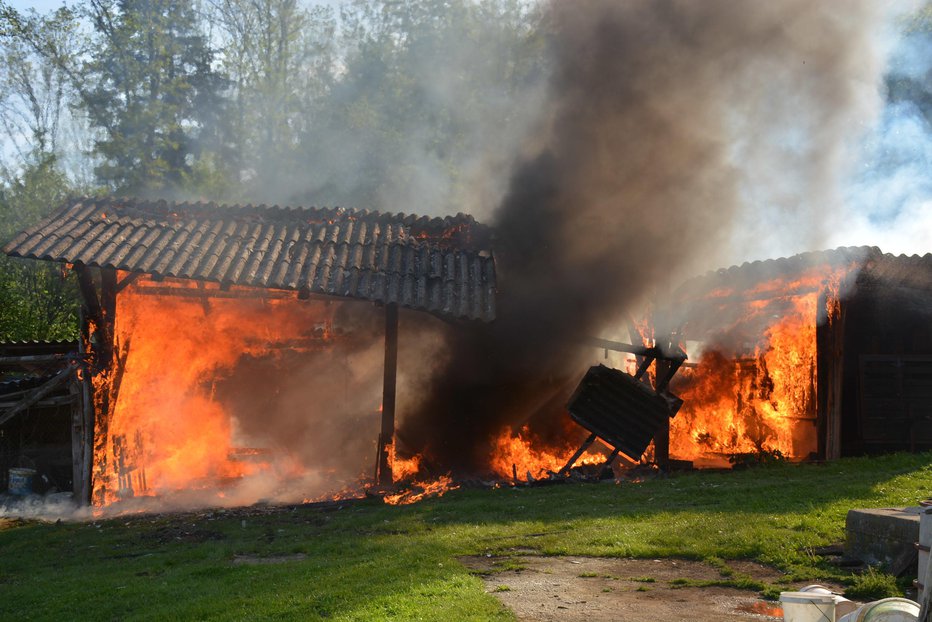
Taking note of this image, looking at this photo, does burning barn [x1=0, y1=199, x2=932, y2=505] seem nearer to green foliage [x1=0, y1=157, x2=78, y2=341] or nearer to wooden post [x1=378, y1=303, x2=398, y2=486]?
wooden post [x1=378, y1=303, x2=398, y2=486]

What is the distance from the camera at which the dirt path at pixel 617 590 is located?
231 inches

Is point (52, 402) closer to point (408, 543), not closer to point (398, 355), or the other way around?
point (398, 355)

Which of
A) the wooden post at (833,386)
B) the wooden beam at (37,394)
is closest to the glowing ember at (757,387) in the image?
the wooden post at (833,386)

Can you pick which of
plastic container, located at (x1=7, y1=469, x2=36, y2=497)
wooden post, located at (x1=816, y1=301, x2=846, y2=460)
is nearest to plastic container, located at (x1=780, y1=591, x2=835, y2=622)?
wooden post, located at (x1=816, y1=301, x2=846, y2=460)

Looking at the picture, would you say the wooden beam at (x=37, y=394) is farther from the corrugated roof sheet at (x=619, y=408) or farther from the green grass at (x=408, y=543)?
the corrugated roof sheet at (x=619, y=408)

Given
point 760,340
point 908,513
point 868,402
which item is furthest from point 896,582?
point 760,340

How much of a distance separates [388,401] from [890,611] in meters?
8.41

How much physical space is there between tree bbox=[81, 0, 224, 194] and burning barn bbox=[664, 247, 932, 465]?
22649 mm

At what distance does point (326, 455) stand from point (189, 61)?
25.1m

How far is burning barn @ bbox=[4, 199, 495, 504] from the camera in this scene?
11.9 meters

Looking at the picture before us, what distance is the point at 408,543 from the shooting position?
838 cm

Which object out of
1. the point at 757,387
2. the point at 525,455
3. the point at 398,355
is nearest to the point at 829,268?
the point at 757,387

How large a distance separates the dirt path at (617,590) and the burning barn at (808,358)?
7.01 meters

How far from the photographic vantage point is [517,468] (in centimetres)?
1345
